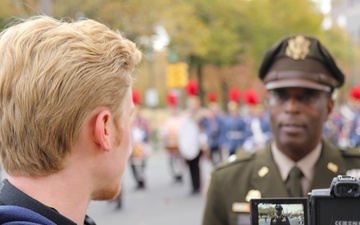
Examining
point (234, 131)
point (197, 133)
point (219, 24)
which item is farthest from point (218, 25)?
point (197, 133)

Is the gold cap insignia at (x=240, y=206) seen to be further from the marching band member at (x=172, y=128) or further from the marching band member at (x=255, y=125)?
the marching band member at (x=255, y=125)

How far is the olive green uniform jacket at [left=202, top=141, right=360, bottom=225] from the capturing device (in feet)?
10.1

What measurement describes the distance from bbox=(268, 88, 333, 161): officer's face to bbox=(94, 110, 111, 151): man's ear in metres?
1.45

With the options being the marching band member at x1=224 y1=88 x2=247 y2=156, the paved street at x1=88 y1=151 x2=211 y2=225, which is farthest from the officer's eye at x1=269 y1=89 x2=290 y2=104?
the marching band member at x1=224 y1=88 x2=247 y2=156

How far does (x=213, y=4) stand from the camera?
105ft

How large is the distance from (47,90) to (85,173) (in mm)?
227

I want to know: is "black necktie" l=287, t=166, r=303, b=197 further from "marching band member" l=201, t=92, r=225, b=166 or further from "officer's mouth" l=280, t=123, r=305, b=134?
"marching band member" l=201, t=92, r=225, b=166

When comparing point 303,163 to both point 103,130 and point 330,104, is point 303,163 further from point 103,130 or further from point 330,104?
point 103,130

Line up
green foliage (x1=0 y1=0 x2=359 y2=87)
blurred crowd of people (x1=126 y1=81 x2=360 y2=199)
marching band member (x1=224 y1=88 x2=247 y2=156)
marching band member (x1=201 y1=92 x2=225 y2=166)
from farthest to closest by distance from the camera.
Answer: marching band member (x1=201 y1=92 x2=225 y2=166)
marching band member (x1=224 y1=88 x2=247 y2=156)
green foliage (x1=0 y1=0 x2=359 y2=87)
blurred crowd of people (x1=126 y1=81 x2=360 y2=199)

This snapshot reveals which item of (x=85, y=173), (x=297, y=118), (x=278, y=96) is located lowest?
(x=85, y=173)

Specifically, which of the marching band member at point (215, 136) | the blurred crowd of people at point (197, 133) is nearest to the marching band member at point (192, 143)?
the blurred crowd of people at point (197, 133)

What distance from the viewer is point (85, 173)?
5.66ft

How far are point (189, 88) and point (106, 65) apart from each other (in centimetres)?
1438

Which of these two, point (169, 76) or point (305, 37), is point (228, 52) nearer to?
point (169, 76)
